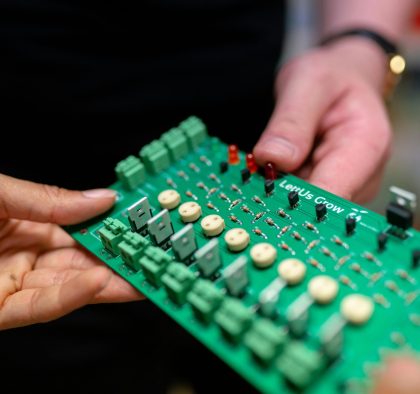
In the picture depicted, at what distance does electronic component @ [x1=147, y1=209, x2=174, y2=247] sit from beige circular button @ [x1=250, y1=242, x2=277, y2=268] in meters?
0.38

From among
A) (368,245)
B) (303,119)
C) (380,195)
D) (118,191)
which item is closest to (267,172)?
(303,119)

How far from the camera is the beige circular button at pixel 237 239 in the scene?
182cm

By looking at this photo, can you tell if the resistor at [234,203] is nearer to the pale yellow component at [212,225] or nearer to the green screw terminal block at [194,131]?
the pale yellow component at [212,225]

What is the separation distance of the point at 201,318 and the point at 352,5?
8.11 feet

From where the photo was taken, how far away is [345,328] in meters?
1.54

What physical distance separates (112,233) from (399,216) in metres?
1.12

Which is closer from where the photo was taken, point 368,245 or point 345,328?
point 345,328

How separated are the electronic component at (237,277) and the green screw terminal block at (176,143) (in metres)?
0.90

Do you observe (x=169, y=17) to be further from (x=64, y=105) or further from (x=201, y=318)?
(x=201, y=318)

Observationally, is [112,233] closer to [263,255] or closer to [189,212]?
[189,212]

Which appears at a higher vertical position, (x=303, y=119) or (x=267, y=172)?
(x=303, y=119)

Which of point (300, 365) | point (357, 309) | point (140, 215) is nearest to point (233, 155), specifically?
point (140, 215)

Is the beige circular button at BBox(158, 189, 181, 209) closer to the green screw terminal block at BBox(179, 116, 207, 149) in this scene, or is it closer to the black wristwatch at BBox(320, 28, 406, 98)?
the green screw terminal block at BBox(179, 116, 207, 149)

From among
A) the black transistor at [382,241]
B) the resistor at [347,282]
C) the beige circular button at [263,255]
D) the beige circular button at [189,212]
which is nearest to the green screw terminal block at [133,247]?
the beige circular button at [189,212]
